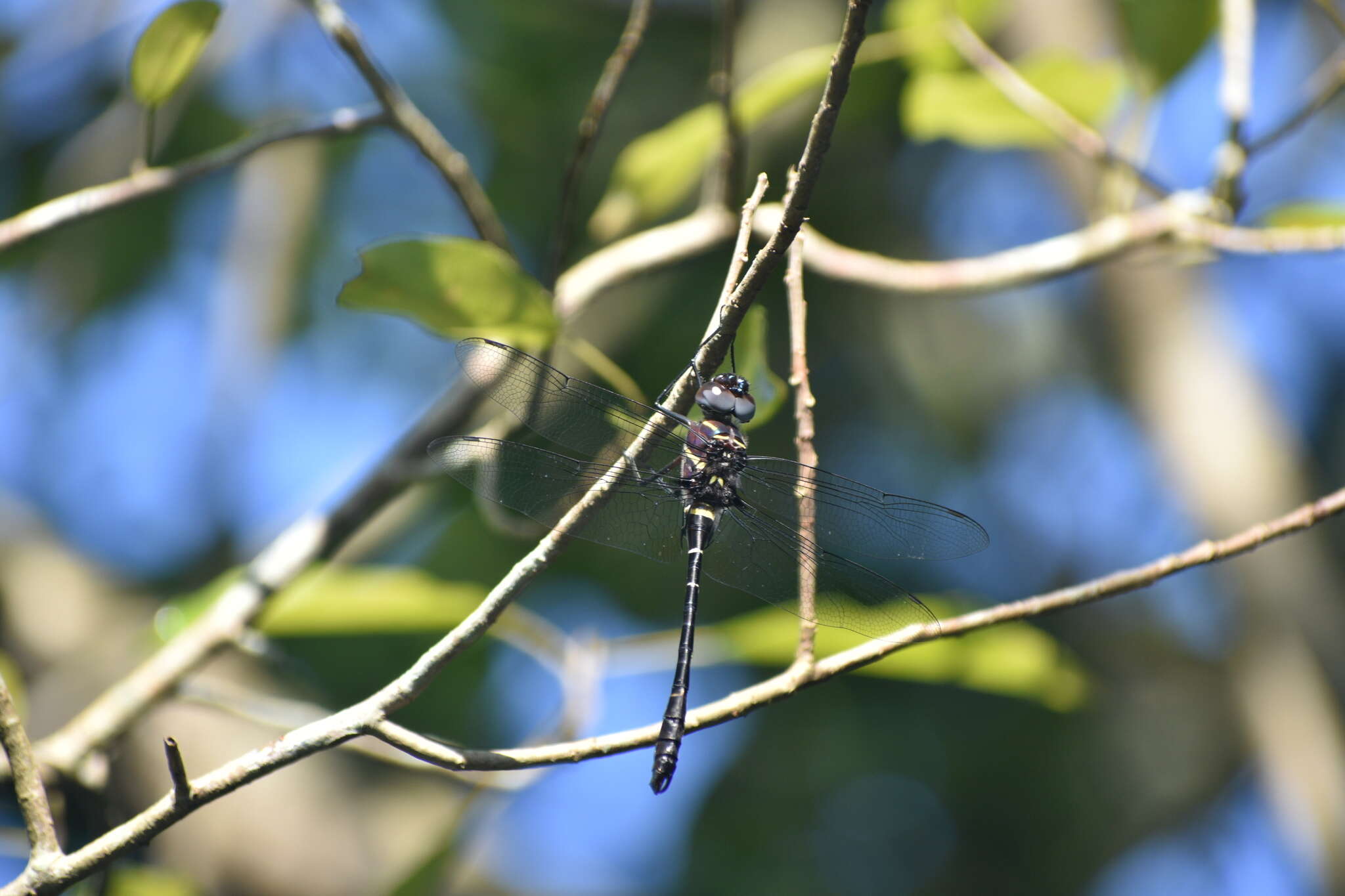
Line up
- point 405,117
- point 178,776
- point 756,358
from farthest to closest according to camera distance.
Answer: point 405,117, point 756,358, point 178,776

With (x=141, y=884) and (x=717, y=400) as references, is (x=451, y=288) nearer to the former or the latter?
(x=717, y=400)

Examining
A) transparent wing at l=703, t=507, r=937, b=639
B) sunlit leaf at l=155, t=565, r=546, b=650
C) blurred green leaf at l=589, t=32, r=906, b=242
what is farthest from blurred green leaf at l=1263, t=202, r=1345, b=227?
sunlit leaf at l=155, t=565, r=546, b=650

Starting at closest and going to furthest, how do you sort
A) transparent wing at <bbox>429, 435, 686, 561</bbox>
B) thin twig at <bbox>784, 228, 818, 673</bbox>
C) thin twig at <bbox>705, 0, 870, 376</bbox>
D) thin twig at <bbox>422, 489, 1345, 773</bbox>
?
thin twig at <bbox>705, 0, 870, 376</bbox> < thin twig at <bbox>422, 489, 1345, 773</bbox> < thin twig at <bbox>784, 228, 818, 673</bbox> < transparent wing at <bbox>429, 435, 686, 561</bbox>

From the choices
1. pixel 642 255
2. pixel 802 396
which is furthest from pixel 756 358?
pixel 642 255

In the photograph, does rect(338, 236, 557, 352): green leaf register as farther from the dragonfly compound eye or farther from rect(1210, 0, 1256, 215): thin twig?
rect(1210, 0, 1256, 215): thin twig

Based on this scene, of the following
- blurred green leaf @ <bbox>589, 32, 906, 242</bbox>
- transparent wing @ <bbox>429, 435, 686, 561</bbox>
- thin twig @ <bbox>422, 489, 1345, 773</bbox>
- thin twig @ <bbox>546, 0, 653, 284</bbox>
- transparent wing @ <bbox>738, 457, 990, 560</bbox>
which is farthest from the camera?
blurred green leaf @ <bbox>589, 32, 906, 242</bbox>

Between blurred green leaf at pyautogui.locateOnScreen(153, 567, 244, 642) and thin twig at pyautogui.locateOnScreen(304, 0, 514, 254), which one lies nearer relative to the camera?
thin twig at pyautogui.locateOnScreen(304, 0, 514, 254)

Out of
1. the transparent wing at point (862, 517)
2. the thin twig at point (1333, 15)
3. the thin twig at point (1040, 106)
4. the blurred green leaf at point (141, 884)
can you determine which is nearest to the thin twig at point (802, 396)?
the transparent wing at point (862, 517)
